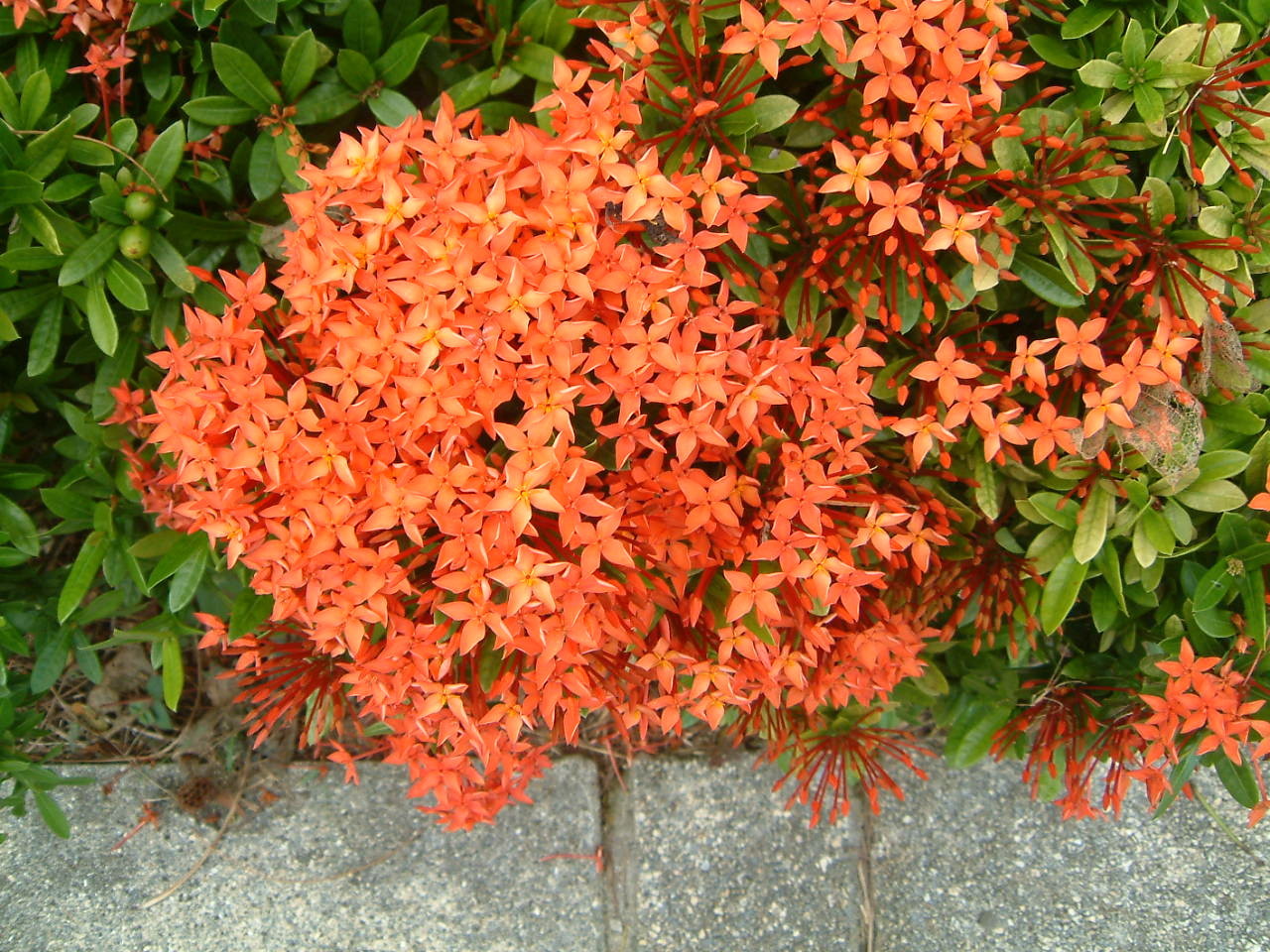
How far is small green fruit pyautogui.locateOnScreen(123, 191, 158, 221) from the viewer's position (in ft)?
5.76

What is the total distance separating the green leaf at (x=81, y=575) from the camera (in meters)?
1.95

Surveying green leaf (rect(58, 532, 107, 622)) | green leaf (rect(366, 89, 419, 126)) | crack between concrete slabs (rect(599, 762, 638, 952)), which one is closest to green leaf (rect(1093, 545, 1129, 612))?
crack between concrete slabs (rect(599, 762, 638, 952))

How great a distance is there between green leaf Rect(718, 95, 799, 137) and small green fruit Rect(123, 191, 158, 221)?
1.03 m

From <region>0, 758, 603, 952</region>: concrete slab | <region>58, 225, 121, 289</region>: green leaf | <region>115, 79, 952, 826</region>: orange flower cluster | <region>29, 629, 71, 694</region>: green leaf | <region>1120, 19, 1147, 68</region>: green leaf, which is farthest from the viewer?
<region>0, 758, 603, 952</region>: concrete slab

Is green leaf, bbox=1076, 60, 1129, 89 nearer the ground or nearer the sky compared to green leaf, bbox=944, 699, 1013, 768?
nearer the sky

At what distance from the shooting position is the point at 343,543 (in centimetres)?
146

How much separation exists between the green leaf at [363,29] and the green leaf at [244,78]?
169mm

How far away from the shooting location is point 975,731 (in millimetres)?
2121

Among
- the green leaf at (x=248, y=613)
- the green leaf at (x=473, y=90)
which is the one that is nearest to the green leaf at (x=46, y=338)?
the green leaf at (x=248, y=613)

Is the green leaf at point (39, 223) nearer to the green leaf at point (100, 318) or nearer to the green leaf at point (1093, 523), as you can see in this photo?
the green leaf at point (100, 318)

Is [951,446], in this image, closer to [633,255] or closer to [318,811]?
[633,255]

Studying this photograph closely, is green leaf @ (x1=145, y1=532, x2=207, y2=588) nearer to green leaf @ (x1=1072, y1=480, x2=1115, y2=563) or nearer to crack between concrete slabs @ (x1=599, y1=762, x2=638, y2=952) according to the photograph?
crack between concrete slabs @ (x1=599, y1=762, x2=638, y2=952)

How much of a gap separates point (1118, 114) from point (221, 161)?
5.28ft

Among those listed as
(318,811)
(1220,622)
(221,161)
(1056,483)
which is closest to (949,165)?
(1056,483)
